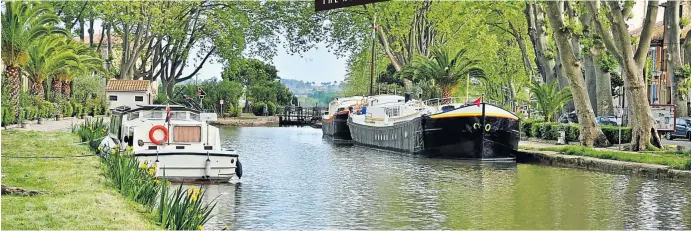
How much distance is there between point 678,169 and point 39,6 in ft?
102

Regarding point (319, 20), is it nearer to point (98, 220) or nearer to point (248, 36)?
point (248, 36)

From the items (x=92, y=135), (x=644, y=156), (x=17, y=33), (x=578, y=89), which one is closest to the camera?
(x=644, y=156)

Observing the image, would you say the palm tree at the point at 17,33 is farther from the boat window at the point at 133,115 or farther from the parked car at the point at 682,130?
the parked car at the point at 682,130

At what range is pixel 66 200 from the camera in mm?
15773

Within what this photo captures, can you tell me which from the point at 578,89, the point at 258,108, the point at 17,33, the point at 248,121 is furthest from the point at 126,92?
the point at 578,89

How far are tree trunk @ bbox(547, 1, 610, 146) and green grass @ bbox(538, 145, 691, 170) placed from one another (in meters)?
2.77

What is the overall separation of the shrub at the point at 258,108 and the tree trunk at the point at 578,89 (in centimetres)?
5991

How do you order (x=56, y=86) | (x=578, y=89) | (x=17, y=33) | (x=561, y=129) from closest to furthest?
(x=578, y=89) < (x=561, y=129) < (x=17, y=33) < (x=56, y=86)

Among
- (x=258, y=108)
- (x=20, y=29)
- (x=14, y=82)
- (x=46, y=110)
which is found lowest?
(x=46, y=110)

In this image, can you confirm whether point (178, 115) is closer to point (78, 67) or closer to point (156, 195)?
point (156, 195)

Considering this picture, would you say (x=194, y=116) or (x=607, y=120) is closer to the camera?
(x=194, y=116)

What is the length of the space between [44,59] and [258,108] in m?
44.1

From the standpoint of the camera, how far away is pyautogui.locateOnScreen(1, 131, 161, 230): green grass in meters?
13.7

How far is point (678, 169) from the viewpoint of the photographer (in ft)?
96.3
